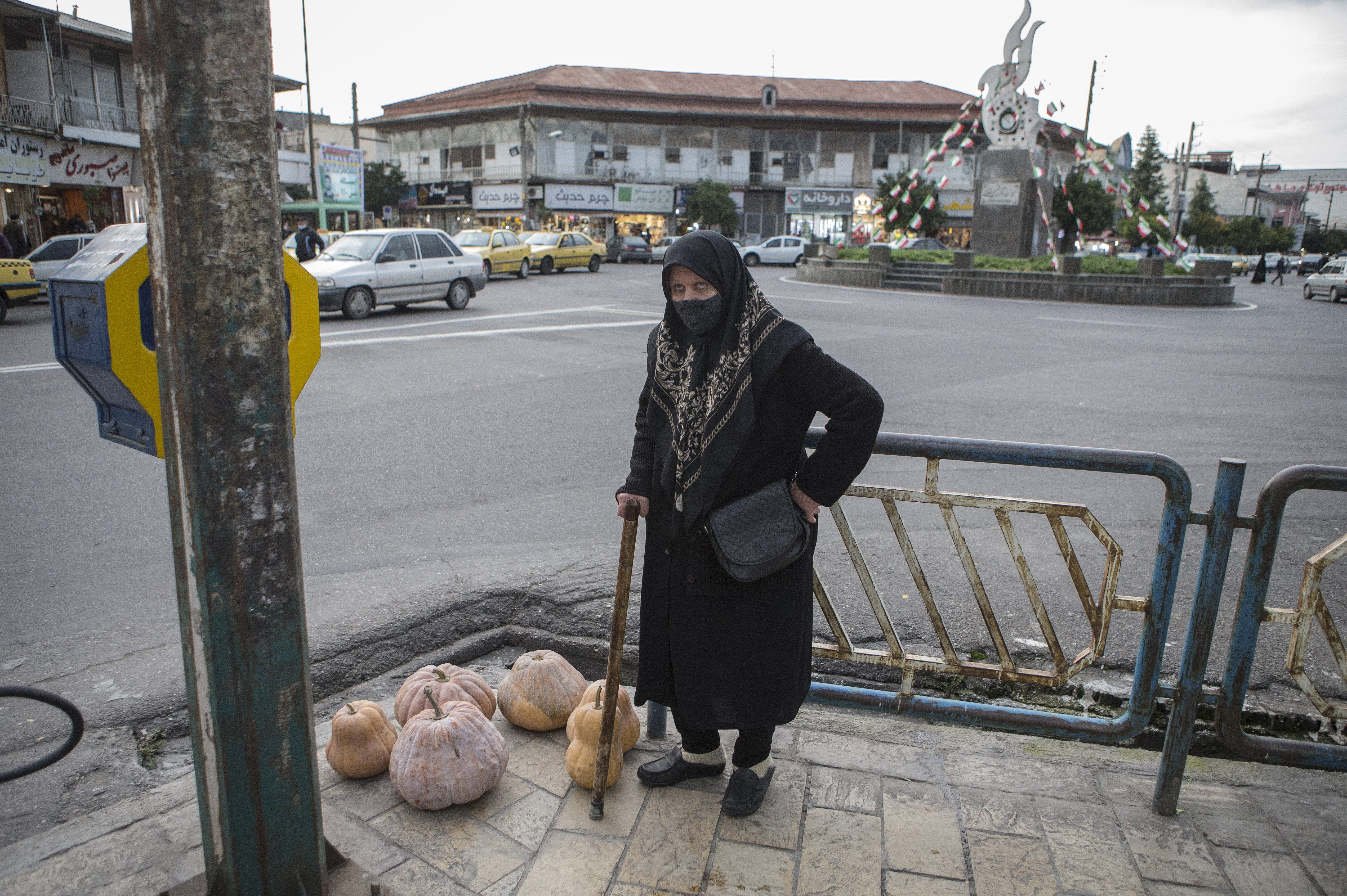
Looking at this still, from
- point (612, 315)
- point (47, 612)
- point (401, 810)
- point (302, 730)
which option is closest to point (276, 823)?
point (302, 730)

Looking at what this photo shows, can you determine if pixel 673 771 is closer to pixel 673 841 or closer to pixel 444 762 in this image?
pixel 673 841

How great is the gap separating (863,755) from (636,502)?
3.88 feet

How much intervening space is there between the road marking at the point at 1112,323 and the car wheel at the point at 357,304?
12.4 metres

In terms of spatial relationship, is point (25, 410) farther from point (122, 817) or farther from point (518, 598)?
point (122, 817)

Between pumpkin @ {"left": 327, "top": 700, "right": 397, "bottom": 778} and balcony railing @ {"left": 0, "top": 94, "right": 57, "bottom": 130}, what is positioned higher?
balcony railing @ {"left": 0, "top": 94, "right": 57, "bottom": 130}

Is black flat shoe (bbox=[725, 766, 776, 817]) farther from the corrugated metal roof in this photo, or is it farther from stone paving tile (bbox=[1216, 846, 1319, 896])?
the corrugated metal roof

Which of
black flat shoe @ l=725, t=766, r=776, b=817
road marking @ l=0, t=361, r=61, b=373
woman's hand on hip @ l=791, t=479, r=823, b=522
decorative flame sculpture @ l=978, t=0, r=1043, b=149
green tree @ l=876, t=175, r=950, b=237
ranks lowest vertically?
road marking @ l=0, t=361, r=61, b=373

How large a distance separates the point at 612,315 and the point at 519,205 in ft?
129

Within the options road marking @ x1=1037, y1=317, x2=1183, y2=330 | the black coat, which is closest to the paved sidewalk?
the black coat

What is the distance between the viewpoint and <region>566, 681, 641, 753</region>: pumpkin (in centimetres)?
272

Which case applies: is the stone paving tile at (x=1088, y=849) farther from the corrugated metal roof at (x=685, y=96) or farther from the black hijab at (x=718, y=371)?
the corrugated metal roof at (x=685, y=96)

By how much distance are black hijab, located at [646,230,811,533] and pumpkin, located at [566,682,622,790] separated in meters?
0.74

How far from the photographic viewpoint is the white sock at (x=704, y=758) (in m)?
2.67

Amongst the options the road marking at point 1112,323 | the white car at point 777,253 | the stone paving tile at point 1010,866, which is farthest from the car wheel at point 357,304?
the white car at point 777,253
